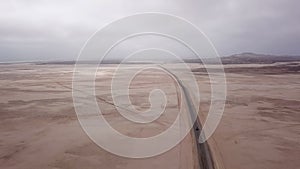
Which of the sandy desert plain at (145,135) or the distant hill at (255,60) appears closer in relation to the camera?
the sandy desert plain at (145,135)

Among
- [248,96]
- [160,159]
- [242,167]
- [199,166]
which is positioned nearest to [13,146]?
[160,159]

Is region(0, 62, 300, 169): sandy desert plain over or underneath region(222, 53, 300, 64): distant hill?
underneath

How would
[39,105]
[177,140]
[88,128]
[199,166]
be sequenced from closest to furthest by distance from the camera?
1. [199,166]
2. [177,140]
3. [88,128]
4. [39,105]

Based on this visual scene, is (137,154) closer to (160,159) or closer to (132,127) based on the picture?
(160,159)

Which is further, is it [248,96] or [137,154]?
[248,96]

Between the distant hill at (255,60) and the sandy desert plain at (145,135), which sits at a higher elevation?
the distant hill at (255,60)

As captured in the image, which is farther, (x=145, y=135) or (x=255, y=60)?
(x=255, y=60)

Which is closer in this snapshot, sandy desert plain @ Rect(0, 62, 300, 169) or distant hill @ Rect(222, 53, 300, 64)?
sandy desert plain @ Rect(0, 62, 300, 169)

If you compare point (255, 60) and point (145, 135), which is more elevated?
point (255, 60)

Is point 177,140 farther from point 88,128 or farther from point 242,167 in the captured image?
point 88,128

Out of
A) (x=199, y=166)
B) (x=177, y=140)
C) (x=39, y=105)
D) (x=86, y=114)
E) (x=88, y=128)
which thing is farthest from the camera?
(x=39, y=105)
